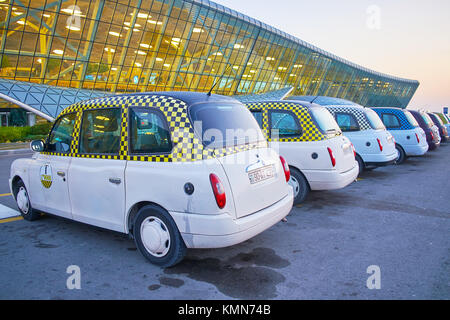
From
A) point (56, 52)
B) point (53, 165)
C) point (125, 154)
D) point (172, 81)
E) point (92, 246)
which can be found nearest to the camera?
point (125, 154)

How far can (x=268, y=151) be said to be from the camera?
166 inches

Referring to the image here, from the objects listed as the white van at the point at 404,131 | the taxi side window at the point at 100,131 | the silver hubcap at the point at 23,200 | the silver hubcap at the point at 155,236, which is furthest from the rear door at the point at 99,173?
the white van at the point at 404,131

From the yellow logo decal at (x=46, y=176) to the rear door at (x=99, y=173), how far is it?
1.60ft

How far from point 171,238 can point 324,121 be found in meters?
3.82

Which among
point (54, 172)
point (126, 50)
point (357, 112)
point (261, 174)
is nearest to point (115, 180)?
point (54, 172)

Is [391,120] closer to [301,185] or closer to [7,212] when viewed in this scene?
[301,185]

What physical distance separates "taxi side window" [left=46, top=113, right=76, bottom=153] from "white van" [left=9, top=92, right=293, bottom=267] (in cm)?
2

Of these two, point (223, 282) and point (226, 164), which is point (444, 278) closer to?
point (223, 282)

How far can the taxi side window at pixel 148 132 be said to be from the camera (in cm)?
358

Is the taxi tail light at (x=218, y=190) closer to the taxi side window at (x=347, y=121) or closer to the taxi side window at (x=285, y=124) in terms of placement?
the taxi side window at (x=285, y=124)

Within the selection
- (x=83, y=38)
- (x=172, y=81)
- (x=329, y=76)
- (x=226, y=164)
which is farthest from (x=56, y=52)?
(x=329, y=76)

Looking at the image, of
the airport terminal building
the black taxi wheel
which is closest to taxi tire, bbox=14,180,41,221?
the black taxi wheel

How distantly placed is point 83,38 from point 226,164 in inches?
1109

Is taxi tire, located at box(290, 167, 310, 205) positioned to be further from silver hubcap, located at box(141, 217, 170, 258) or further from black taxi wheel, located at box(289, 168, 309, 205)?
silver hubcap, located at box(141, 217, 170, 258)
